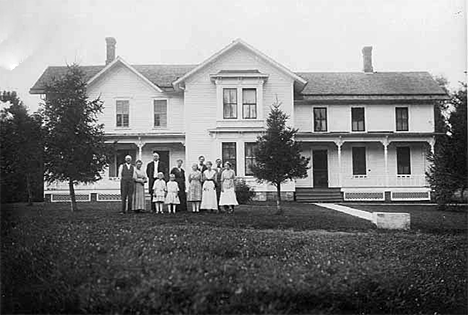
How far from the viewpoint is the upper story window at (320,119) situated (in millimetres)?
11414

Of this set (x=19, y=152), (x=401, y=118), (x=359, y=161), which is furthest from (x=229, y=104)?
(x=19, y=152)

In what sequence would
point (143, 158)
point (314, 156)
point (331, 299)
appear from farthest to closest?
1. point (314, 156)
2. point (143, 158)
3. point (331, 299)

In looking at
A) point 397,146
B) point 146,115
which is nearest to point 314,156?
point 397,146

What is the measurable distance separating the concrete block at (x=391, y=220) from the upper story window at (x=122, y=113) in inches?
138

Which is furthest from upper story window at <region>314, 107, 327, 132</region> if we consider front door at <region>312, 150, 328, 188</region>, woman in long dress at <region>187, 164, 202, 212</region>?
woman in long dress at <region>187, 164, 202, 212</region>

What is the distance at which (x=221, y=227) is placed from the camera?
575 centimetres

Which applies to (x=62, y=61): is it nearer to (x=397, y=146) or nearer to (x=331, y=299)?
(x=331, y=299)

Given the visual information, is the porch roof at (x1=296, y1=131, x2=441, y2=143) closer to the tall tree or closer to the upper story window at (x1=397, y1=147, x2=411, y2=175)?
the upper story window at (x1=397, y1=147, x2=411, y2=175)

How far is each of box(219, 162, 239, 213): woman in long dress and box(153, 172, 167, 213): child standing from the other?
35.0 inches

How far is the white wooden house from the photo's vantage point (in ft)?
23.5

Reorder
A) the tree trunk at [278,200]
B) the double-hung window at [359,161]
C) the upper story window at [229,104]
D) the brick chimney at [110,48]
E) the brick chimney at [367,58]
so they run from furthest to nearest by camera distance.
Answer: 1. the upper story window at [229,104]
2. the double-hung window at [359,161]
3. the tree trunk at [278,200]
4. the brick chimney at [367,58]
5. the brick chimney at [110,48]

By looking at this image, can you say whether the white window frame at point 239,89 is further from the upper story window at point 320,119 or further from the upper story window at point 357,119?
the upper story window at point 357,119

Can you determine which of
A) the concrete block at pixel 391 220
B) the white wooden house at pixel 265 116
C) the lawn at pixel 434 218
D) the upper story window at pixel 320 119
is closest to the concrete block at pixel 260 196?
the white wooden house at pixel 265 116

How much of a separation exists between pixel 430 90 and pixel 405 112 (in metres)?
2.44
